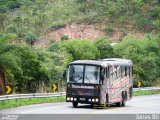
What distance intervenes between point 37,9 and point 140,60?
5059 centimetres

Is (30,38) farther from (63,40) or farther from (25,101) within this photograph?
(25,101)

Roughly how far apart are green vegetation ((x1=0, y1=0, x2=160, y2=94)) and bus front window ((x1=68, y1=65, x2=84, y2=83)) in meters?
7.97

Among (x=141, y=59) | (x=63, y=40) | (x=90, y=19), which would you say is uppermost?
(x=90, y=19)

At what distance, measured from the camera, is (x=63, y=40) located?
85625 millimetres

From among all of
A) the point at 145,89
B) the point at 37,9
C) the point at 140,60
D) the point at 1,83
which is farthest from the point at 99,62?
the point at 37,9

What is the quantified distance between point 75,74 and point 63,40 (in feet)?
190

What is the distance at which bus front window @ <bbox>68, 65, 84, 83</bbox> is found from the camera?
2756cm

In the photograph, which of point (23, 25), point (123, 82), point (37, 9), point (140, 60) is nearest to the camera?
point (123, 82)

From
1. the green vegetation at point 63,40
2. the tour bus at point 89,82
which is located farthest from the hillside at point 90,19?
the tour bus at point 89,82

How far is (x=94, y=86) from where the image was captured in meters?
27.3

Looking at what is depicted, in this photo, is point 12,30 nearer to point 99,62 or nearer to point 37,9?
point 37,9

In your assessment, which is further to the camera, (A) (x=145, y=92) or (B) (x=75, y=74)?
(A) (x=145, y=92)

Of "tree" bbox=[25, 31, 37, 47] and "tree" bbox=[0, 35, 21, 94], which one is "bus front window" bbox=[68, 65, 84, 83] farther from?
"tree" bbox=[25, 31, 37, 47]

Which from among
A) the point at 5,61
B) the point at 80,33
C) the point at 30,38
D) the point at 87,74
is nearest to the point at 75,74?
the point at 87,74
